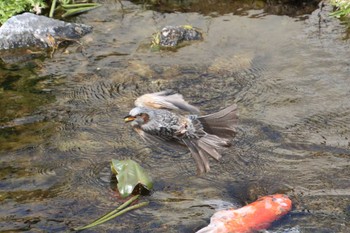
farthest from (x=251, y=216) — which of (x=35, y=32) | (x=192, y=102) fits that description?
(x=35, y=32)

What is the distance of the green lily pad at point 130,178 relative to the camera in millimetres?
4672

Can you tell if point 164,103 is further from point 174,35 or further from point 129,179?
point 174,35

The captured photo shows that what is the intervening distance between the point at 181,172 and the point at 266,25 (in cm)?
287

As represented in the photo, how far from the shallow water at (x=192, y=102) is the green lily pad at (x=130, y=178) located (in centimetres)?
12

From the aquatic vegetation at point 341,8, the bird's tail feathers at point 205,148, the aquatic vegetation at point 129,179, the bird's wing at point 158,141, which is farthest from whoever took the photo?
the aquatic vegetation at point 341,8

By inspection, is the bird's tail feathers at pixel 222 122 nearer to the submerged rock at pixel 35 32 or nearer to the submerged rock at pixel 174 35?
the submerged rock at pixel 174 35

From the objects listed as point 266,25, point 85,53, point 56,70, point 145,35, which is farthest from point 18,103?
point 266,25

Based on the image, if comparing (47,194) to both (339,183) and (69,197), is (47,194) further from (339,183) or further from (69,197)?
(339,183)

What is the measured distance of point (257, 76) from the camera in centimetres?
630

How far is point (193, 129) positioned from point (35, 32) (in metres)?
3.14

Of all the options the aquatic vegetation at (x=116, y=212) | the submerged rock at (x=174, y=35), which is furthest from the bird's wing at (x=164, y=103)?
the submerged rock at (x=174, y=35)

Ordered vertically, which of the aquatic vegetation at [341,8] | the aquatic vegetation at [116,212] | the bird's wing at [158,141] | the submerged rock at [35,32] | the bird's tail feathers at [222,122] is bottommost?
the aquatic vegetation at [116,212]

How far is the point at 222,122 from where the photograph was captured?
188 inches

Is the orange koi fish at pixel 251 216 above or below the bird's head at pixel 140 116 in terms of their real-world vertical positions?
below
